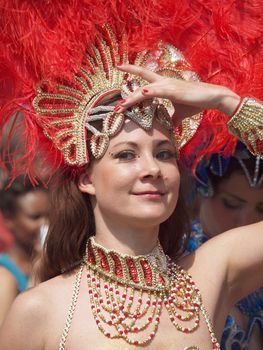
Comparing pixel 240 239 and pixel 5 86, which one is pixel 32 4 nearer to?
pixel 5 86

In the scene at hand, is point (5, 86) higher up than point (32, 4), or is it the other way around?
point (32, 4)

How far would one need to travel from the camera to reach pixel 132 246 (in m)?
3.35

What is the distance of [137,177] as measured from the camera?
10.6ft

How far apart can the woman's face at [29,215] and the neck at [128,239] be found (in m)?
1.80

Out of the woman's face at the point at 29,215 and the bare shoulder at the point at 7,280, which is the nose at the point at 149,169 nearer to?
the bare shoulder at the point at 7,280

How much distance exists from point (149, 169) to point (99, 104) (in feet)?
1.11

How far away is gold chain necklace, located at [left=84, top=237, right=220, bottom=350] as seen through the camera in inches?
127

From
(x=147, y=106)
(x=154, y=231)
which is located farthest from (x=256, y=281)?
(x=147, y=106)

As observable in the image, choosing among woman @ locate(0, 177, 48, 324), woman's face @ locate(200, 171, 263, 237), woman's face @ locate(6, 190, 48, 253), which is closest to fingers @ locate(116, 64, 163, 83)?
woman's face @ locate(200, 171, 263, 237)

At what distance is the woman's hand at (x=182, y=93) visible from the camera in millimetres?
3256

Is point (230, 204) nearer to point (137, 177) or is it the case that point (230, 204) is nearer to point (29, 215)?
point (137, 177)

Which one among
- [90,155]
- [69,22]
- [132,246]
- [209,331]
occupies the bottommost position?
[209,331]

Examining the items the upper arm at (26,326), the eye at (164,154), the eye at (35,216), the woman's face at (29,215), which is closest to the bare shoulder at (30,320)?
the upper arm at (26,326)

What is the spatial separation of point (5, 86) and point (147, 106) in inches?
22.6
